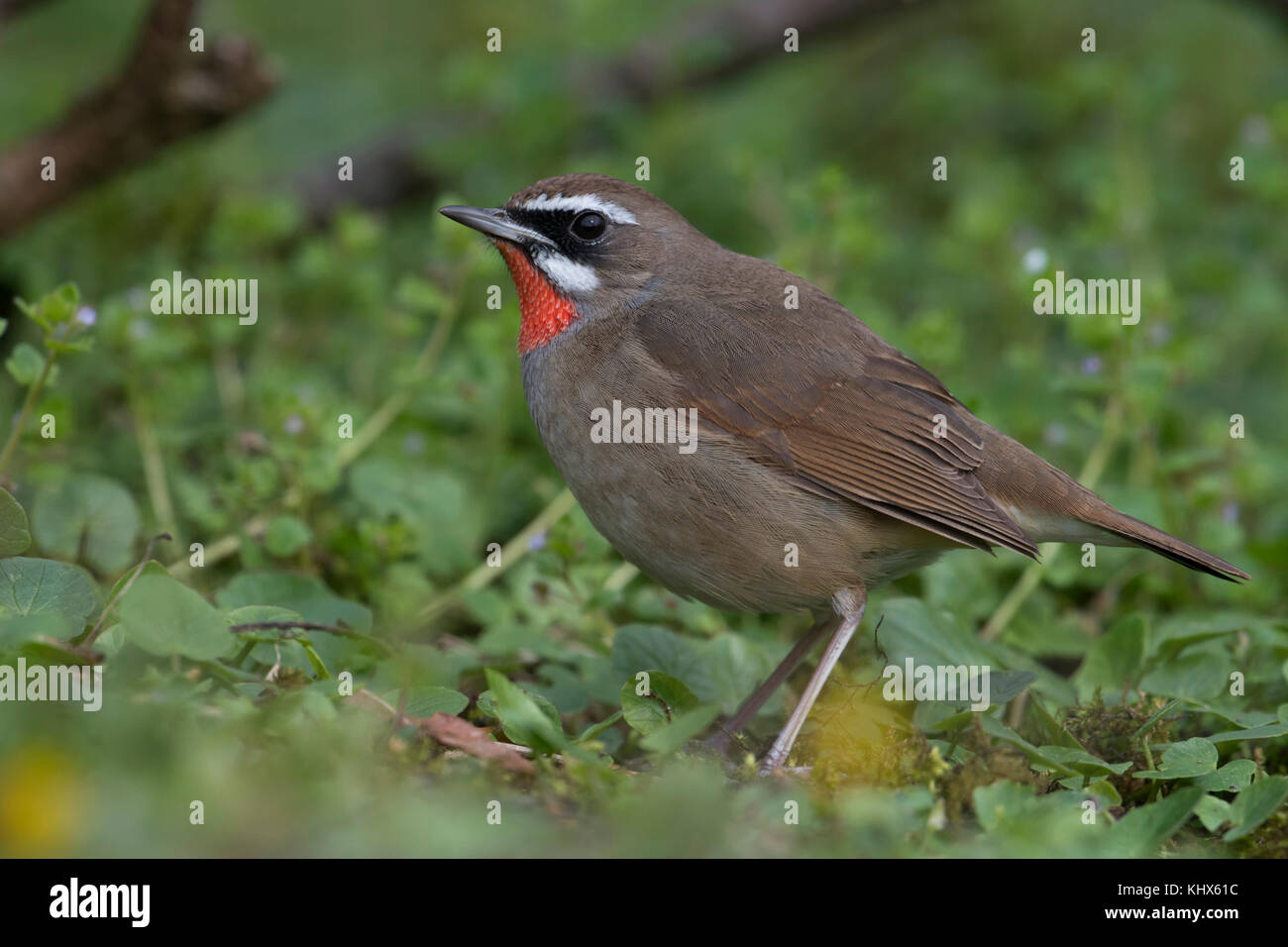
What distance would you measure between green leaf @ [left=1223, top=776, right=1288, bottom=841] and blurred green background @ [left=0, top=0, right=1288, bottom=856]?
2 cm

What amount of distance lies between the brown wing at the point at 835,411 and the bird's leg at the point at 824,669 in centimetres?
36

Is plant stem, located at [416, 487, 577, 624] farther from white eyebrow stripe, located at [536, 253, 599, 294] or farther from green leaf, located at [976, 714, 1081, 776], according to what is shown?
green leaf, located at [976, 714, 1081, 776]

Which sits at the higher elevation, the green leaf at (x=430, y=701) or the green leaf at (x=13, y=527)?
the green leaf at (x=13, y=527)

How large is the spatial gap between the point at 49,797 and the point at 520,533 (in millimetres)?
3448

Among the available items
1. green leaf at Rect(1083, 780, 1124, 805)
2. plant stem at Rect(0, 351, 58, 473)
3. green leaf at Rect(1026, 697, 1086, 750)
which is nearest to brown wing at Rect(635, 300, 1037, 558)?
green leaf at Rect(1026, 697, 1086, 750)

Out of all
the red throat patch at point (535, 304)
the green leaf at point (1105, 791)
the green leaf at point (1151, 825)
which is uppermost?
the red throat patch at point (535, 304)

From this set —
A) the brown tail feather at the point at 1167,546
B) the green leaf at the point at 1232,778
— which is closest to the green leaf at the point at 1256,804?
the green leaf at the point at 1232,778

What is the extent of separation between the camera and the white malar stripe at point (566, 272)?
18.2ft

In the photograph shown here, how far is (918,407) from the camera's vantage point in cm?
541

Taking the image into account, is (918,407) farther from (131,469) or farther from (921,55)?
(921,55)

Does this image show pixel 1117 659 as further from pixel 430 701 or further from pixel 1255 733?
pixel 430 701

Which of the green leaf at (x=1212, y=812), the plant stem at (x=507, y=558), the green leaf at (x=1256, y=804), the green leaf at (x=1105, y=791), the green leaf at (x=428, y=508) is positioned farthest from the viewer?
the green leaf at (x=428, y=508)

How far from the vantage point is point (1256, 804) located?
4254mm

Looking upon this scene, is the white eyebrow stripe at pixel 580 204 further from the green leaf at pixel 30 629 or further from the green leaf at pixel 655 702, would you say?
the green leaf at pixel 30 629
